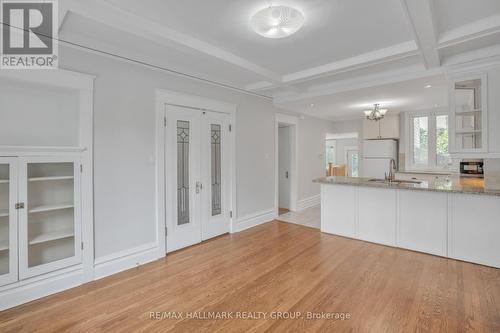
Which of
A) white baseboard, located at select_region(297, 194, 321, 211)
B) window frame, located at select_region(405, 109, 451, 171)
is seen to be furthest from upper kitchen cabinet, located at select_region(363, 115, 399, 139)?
white baseboard, located at select_region(297, 194, 321, 211)

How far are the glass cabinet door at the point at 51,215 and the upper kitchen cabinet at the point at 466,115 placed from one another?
468cm

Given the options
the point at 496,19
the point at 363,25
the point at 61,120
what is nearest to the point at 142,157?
the point at 61,120

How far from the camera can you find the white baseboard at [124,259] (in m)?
2.88

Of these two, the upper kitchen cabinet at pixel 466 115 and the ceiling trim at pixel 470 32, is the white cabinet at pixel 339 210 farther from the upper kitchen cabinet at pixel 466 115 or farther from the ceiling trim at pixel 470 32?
the ceiling trim at pixel 470 32

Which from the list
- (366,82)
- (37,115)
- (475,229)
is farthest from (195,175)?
(475,229)

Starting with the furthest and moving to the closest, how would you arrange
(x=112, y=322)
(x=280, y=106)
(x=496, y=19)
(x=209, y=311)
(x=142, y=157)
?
(x=280, y=106), (x=142, y=157), (x=496, y=19), (x=209, y=311), (x=112, y=322)

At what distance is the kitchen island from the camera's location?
10.1 feet

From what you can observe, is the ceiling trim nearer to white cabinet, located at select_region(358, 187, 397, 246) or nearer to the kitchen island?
the kitchen island

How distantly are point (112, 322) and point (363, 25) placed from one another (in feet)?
12.1

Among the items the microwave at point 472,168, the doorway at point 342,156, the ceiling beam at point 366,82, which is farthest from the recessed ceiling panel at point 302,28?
the doorway at point 342,156

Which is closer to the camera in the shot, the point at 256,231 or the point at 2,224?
the point at 2,224

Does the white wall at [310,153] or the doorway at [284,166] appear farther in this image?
the white wall at [310,153]

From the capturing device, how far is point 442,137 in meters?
6.16

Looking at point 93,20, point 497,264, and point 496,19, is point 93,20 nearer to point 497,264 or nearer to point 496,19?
point 496,19
